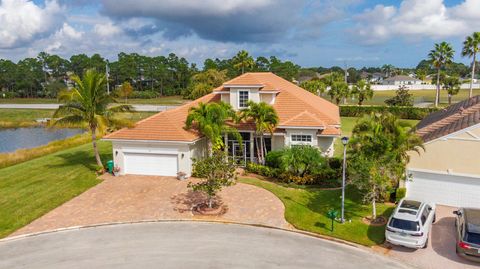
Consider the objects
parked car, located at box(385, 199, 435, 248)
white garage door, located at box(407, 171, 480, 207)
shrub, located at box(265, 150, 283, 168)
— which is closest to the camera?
parked car, located at box(385, 199, 435, 248)

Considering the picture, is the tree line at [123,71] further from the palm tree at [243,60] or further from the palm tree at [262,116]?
the palm tree at [262,116]

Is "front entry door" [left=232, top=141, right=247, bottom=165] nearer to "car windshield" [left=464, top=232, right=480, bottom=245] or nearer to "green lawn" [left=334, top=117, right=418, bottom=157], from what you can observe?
"green lawn" [left=334, top=117, right=418, bottom=157]

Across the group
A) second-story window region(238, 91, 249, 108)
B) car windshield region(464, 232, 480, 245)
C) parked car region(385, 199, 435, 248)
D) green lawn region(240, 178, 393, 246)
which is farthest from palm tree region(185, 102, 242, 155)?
car windshield region(464, 232, 480, 245)

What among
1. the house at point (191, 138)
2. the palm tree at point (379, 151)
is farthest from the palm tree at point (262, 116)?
the palm tree at point (379, 151)

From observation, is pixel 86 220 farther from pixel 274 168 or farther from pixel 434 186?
pixel 434 186

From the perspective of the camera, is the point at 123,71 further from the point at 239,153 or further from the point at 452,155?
the point at 452,155

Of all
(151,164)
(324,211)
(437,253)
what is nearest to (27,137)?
(151,164)
